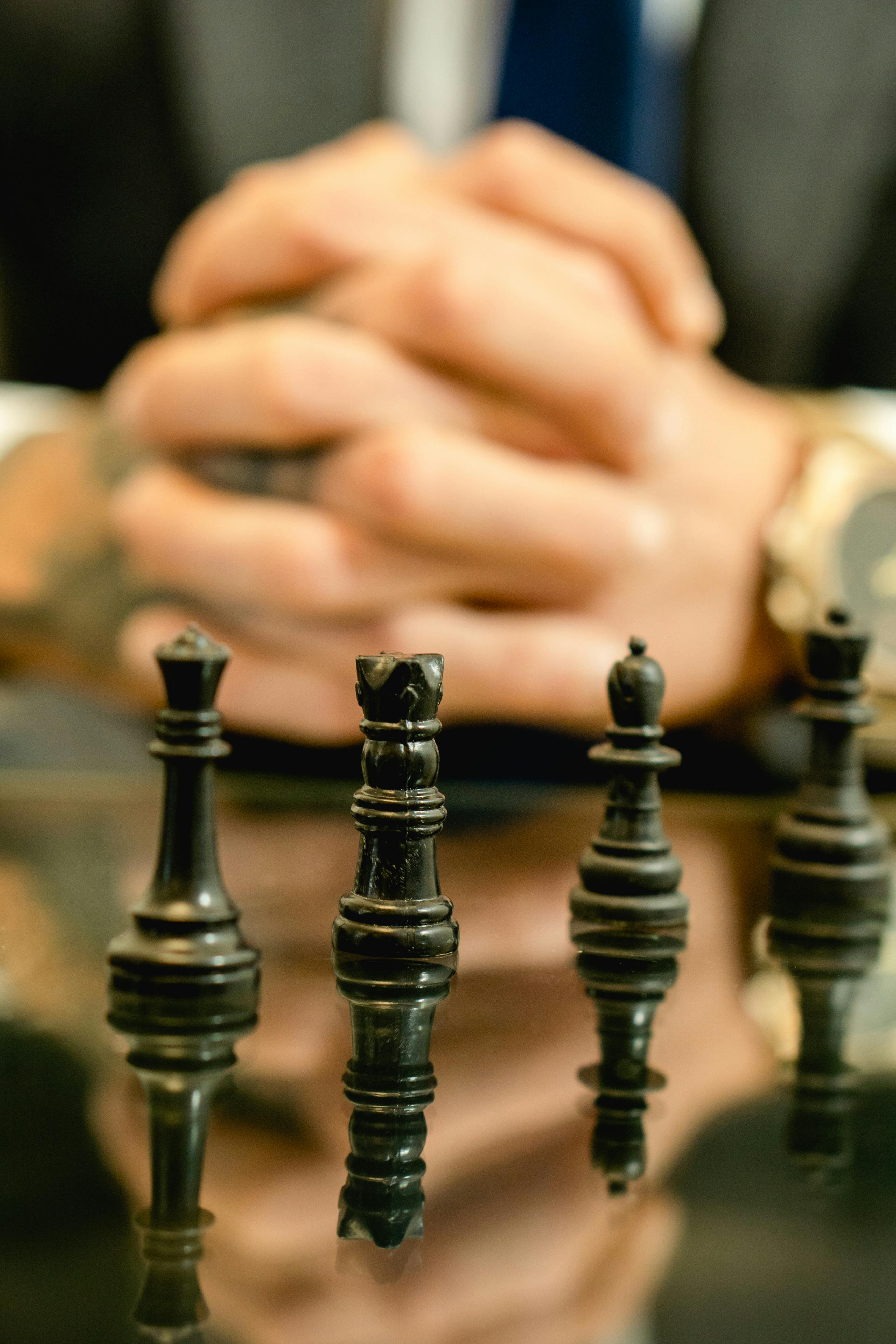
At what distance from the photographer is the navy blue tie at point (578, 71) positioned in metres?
2.16

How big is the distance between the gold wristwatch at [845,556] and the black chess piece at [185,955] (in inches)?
38.7

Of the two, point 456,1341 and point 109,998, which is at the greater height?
point 456,1341

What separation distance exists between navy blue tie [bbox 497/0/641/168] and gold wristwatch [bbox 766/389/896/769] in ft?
2.80

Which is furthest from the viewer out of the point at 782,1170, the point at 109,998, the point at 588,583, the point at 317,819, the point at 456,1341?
the point at 588,583

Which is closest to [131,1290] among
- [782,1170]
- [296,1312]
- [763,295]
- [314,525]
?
[296,1312]

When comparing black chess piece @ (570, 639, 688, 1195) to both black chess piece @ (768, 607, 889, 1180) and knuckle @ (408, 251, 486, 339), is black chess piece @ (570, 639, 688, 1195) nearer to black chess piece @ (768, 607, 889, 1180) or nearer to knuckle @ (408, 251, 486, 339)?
black chess piece @ (768, 607, 889, 1180)

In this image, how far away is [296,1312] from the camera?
0.36 metres

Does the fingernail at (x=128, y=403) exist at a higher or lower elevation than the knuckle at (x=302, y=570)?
higher

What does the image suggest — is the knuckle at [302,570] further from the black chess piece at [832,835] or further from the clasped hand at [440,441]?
the black chess piece at [832,835]

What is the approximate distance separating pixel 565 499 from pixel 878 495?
457mm

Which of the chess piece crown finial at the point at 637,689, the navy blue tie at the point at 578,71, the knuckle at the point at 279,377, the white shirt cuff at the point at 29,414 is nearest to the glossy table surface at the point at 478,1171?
the chess piece crown finial at the point at 637,689

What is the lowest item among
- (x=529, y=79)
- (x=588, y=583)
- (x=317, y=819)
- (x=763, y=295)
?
(x=317, y=819)

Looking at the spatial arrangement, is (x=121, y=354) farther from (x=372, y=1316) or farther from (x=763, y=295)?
(x=372, y=1316)

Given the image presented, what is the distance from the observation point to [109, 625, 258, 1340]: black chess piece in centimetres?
54
